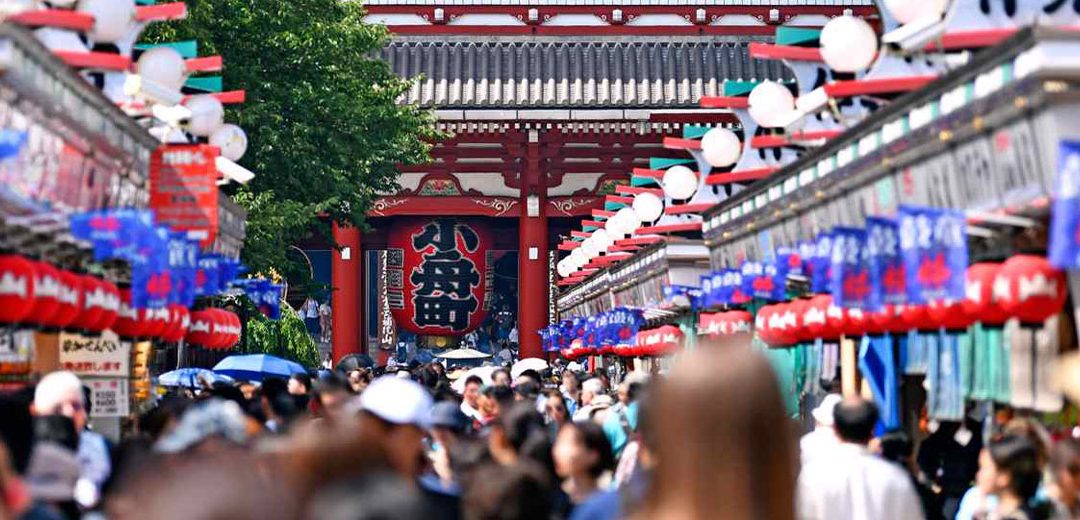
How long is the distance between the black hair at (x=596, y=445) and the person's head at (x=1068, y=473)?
188 cm

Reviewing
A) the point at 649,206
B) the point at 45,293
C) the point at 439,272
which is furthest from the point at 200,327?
the point at 439,272

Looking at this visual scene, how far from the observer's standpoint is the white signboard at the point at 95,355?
16422 mm

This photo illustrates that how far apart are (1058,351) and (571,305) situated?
3130 centimetres

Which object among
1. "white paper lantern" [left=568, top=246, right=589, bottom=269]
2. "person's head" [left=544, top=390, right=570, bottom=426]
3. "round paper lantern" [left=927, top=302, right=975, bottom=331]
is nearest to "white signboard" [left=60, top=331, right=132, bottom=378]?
A: "person's head" [left=544, top=390, right=570, bottom=426]

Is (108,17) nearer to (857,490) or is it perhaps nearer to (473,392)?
(473,392)

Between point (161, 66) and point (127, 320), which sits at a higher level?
point (161, 66)

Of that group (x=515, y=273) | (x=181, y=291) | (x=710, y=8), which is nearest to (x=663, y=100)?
(x=710, y=8)

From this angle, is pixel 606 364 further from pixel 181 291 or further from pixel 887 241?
pixel 887 241

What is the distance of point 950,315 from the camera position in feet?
40.1

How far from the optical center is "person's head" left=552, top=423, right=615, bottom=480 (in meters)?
8.55

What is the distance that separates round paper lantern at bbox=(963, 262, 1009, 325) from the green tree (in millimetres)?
13685

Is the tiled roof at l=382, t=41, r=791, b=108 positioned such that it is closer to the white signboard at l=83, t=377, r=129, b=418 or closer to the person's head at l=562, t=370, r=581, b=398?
the person's head at l=562, t=370, r=581, b=398

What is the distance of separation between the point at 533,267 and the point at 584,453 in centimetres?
3397

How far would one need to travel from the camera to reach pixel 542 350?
43531 millimetres
